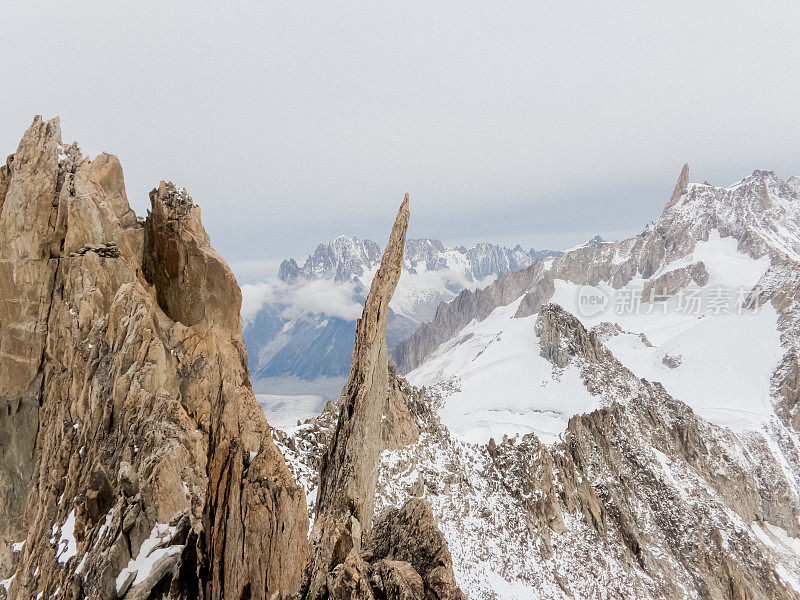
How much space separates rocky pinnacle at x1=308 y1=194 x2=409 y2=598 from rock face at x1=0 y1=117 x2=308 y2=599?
132 cm

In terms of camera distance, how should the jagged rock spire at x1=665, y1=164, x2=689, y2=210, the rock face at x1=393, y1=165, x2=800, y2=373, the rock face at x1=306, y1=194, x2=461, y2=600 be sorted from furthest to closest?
the jagged rock spire at x1=665, y1=164, x2=689, y2=210, the rock face at x1=393, y1=165, x2=800, y2=373, the rock face at x1=306, y1=194, x2=461, y2=600

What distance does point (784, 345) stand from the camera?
60.3m

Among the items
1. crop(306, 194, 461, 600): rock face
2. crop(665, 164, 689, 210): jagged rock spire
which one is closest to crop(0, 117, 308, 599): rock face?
crop(306, 194, 461, 600): rock face

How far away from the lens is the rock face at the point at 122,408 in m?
8.50

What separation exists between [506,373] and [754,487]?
1002 inches

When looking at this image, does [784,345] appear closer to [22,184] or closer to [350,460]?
[350,460]

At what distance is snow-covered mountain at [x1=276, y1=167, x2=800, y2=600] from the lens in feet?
71.3

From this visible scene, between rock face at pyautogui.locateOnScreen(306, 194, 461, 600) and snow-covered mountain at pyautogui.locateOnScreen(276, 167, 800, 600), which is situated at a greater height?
rock face at pyautogui.locateOnScreen(306, 194, 461, 600)

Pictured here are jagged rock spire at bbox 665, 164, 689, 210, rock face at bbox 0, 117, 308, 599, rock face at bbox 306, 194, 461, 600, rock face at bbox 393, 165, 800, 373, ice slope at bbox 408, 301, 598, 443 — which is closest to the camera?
rock face at bbox 306, 194, 461, 600

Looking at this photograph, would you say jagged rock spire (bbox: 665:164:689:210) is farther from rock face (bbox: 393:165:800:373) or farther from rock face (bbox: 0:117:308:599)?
rock face (bbox: 0:117:308:599)

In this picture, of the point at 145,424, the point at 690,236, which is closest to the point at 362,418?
the point at 145,424

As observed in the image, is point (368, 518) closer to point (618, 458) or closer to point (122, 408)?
point (122, 408)

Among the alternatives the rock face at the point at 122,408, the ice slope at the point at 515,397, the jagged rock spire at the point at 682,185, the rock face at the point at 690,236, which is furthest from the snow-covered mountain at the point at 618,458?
the jagged rock spire at the point at 682,185

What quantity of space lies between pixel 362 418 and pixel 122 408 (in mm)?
6063
